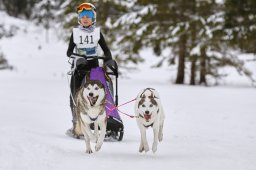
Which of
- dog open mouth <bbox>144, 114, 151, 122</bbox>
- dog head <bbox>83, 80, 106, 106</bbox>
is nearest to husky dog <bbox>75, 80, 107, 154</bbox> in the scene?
dog head <bbox>83, 80, 106, 106</bbox>

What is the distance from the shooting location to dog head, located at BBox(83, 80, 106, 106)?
5.95 metres

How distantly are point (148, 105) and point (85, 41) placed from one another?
1.77 metres

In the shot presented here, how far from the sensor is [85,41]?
283 inches

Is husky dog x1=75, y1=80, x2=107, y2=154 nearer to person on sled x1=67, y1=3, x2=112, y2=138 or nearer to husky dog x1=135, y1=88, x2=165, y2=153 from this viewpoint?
husky dog x1=135, y1=88, x2=165, y2=153

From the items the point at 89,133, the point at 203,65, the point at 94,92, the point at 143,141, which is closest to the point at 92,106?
the point at 94,92

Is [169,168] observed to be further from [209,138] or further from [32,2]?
[32,2]

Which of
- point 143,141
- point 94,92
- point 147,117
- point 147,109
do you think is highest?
point 94,92

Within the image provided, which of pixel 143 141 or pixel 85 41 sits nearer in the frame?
pixel 143 141

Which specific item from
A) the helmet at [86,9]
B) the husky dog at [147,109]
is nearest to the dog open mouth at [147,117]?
the husky dog at [147,109]

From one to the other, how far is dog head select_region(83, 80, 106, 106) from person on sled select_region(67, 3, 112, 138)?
0.87 metres

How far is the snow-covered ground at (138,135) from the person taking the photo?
5688mm

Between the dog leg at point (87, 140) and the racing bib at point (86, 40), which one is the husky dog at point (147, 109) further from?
the racing bib at point (86, 40)

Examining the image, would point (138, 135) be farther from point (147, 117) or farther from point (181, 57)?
point (181, 57)

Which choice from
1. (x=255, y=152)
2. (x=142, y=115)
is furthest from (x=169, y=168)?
(x=255, y=152)
